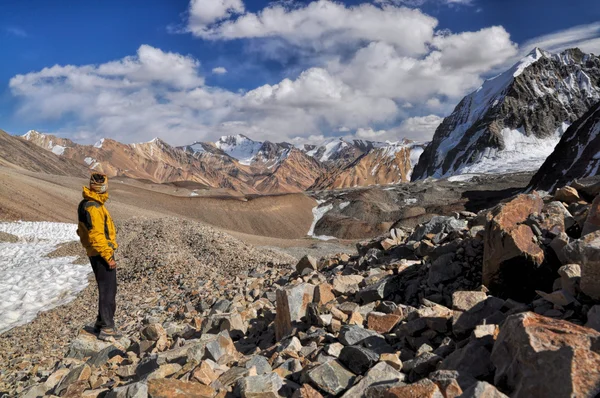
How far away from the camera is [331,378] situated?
12.7 ft

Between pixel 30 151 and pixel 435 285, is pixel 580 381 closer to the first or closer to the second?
pixel 435 285

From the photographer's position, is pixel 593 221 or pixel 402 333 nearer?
pixel 402 333

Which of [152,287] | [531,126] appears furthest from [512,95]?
[152,287]

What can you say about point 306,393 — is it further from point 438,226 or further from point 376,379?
point 438,226

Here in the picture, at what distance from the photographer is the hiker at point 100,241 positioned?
7.43 metres

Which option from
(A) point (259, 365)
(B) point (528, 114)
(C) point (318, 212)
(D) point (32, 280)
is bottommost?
(C) point (318, 212)

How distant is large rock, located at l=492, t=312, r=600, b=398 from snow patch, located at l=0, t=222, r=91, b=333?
1185 centimetres

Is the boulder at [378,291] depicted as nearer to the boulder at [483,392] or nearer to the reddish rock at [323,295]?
the reddish rock at [323,295]

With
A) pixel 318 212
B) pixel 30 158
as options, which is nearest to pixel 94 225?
pixel 318 212

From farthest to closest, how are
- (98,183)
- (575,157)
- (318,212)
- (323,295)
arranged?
(318,212) < (575,157) < (98,183) < (323,295)

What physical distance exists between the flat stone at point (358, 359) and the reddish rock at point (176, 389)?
1.35 metres

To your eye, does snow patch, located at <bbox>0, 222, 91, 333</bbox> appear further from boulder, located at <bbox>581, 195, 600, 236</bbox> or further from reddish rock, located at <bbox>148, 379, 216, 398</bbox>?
boulder, located at <bbox>581, 195, 600, 236</bbox>

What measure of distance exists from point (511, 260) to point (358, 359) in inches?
99.7

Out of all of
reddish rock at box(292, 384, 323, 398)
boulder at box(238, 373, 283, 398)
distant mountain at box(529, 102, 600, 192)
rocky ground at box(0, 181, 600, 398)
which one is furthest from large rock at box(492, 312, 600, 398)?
distant mountain at box(529, 102, 600, 192)
